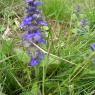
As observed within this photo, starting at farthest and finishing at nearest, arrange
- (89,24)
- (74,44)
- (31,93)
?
(89,24) → (74,44) → (31,93)

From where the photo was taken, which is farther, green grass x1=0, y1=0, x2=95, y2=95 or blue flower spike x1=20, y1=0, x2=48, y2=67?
green grass x1=0, y1=0, x2=95, y2=95

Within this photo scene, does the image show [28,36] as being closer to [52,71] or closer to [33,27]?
[33,27]

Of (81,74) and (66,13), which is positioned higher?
(66,13)

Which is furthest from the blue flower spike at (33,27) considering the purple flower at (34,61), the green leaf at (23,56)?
the green leaf at (23,56)

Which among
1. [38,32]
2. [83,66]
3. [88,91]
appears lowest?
[88,91]

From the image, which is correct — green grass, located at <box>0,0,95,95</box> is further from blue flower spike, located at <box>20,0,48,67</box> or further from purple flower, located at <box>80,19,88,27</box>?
purple flower, located at <box>80,19,88,27</box>

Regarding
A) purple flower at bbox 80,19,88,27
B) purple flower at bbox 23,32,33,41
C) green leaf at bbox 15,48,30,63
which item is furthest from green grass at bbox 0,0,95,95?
purple flower at bbox 80,19,88,27

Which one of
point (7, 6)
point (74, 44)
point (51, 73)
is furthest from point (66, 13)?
point (51, 73)

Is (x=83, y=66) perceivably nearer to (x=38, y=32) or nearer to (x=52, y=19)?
(x=38, y=32)
